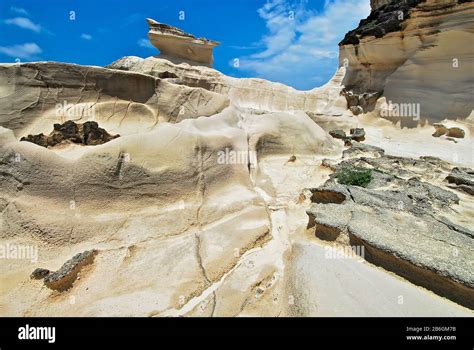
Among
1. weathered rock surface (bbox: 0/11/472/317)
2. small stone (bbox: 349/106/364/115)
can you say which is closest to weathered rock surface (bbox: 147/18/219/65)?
small stone (bbox: 349/106/364/115)

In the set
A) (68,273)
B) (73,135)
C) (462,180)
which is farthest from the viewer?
(462,180)

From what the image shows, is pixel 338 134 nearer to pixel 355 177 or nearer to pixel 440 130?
pixel 440 130

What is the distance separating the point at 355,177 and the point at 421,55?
964cm

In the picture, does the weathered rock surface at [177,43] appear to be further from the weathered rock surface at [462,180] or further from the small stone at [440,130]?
the weathered rock surface at [462,180]

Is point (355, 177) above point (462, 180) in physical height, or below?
above

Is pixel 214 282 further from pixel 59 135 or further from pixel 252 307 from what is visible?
pixel 59 135

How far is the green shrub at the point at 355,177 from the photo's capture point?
248 inches

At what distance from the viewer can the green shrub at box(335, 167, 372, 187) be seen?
20.6 feet

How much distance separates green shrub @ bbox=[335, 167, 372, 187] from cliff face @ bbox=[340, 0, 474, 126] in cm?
762

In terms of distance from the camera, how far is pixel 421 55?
41.8 ft

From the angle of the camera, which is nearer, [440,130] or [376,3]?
[440,130]

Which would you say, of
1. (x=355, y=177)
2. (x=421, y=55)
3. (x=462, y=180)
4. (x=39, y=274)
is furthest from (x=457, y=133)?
(x=39, y=274)
